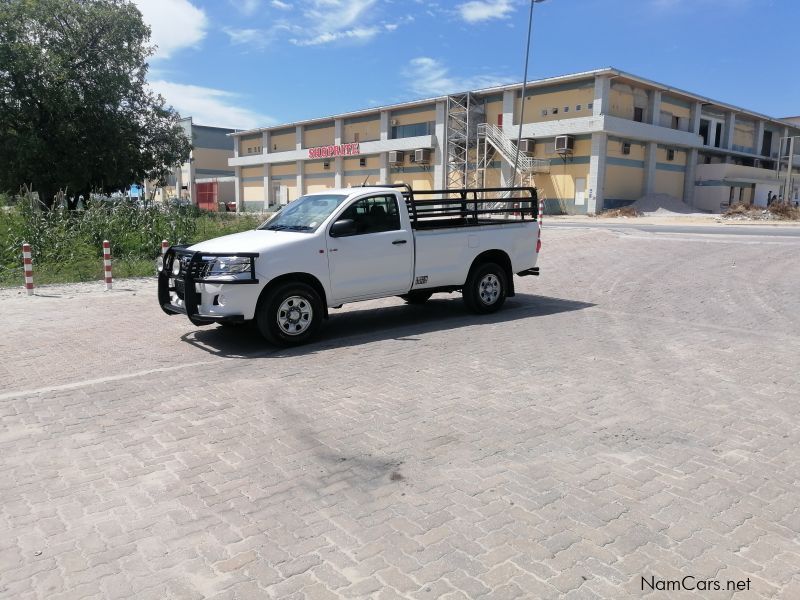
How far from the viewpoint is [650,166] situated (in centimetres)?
4966

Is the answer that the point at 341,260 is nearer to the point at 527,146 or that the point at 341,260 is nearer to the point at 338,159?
the point at 527,146

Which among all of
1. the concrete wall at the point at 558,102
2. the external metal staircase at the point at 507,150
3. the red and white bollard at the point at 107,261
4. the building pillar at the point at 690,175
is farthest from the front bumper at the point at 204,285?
the building pillar at the point at 690,175

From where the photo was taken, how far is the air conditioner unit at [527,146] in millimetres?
48031

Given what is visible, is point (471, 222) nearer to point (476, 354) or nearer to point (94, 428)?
point (476, 354)

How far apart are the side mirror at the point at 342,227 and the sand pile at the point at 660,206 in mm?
42002

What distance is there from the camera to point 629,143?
156ft

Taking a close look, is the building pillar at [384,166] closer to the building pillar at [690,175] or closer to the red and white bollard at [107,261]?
the building pillar at [690,175]

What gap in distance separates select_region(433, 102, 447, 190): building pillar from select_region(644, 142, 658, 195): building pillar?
1609 centimetres

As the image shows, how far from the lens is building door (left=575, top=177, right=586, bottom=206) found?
4638 cm

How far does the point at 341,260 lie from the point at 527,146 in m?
42.7

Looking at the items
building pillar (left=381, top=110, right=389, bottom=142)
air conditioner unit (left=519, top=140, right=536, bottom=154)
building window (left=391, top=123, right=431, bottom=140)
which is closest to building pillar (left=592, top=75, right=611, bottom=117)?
air conditioner unit (left=519, top=140, right=536, bottom=154)

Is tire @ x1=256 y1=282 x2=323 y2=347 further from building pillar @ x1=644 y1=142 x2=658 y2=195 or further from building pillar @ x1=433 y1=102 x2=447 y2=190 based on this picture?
building pillar @ x1=644 y1=142 x2=658 y2=195

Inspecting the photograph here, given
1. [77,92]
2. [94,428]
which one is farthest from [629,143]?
[94,428]

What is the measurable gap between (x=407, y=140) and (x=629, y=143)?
18.8 metres
